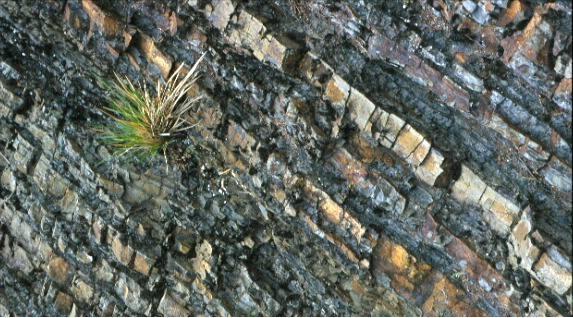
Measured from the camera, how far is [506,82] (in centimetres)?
607

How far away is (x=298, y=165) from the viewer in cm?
665

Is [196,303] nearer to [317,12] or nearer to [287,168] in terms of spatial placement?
[287,168]

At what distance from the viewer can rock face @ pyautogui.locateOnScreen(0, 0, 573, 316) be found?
6098 mm

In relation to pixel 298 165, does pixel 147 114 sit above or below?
below

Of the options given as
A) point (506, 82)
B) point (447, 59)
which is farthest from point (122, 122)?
point (506, 82)

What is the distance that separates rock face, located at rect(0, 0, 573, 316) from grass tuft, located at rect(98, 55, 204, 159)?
137 millimetres

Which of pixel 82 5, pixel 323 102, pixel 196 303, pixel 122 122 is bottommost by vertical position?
pixel 196 303

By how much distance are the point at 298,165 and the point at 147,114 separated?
156 cm

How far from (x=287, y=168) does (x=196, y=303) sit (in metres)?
1.67

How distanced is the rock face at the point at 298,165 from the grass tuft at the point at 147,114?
137 millimetres

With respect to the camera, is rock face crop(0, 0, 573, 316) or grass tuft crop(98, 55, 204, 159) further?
grass tuft crop(98, 55, 204, 159)

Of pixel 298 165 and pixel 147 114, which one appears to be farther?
pixel 147 114

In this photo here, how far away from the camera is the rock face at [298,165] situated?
6.10 m

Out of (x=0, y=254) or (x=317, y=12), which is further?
(x=0, y=254)
